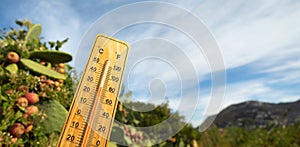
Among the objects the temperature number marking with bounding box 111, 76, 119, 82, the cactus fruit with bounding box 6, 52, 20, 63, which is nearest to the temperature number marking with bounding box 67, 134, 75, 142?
the temperature number marking with bounding box 111, 76, 119, 82

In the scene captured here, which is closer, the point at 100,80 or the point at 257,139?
the point at 100,80

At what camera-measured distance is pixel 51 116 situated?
1.17 metres

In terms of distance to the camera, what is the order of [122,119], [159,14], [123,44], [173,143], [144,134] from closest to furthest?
[123,44]
[159,14]
[122,119]
[144,134]
[173,143]

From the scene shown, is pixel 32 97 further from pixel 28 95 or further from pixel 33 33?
pixel 33 33

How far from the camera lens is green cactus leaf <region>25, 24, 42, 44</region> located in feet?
4.82

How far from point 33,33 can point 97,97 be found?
109 cm

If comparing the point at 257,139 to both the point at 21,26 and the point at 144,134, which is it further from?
the point at 21,26

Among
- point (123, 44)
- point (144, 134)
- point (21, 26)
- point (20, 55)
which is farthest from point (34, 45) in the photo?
point (144, 134)

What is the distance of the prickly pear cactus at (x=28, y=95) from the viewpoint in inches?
39.9

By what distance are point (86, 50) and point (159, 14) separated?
1.18 ft

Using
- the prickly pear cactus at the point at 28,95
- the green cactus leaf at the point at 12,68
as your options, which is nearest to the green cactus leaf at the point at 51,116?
the prickly pear cactus at the point at 28,95

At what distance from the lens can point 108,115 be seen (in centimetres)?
69

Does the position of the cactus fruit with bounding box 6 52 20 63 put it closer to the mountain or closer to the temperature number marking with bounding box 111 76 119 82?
the temperature number marking with bounding box 111 76 119 82

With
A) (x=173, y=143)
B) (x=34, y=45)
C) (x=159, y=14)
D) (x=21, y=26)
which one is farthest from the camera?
(x=173, y=143)
